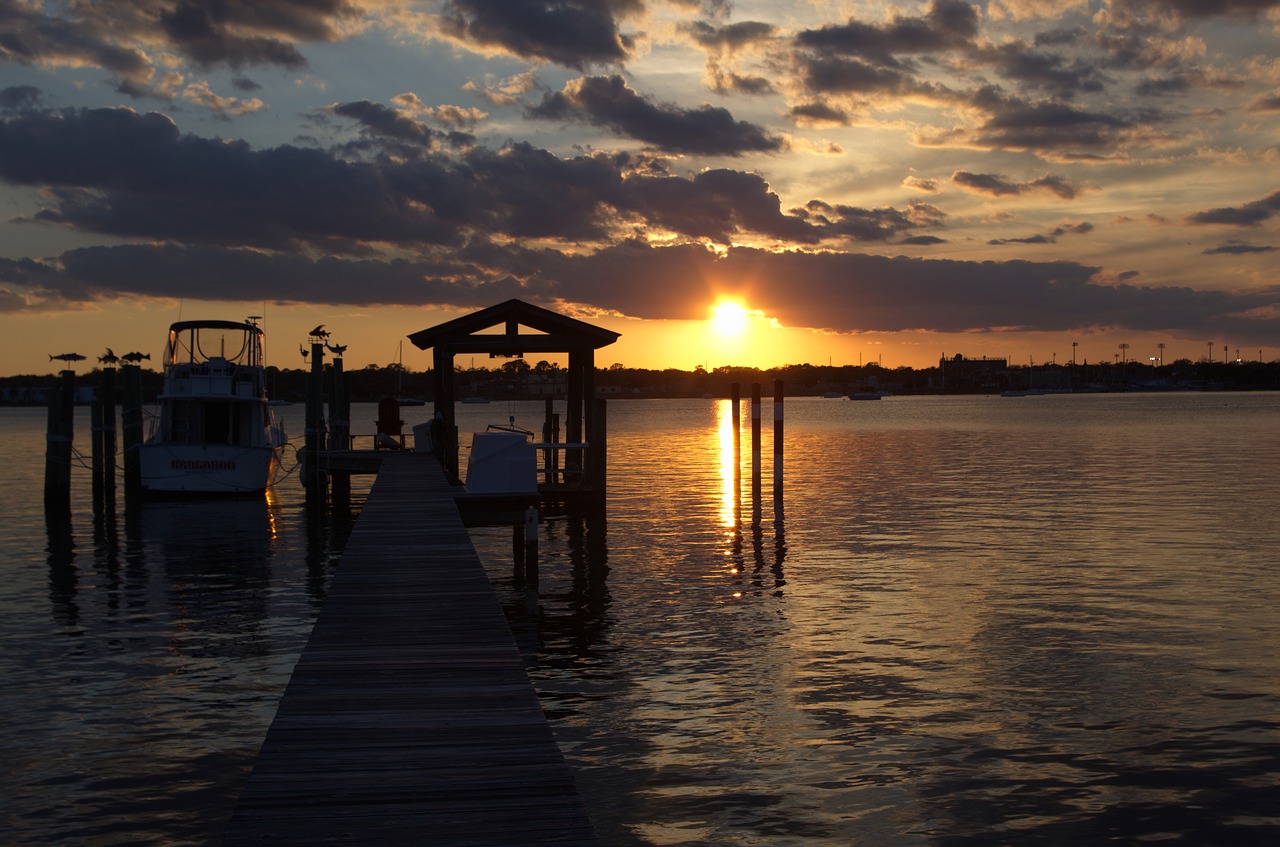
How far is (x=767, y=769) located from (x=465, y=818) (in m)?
4.65

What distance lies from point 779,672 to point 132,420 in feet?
101

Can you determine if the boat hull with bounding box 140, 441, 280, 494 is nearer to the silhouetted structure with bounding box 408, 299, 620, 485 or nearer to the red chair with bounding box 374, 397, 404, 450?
the red chair with bounding box 374, 397, 404, 450

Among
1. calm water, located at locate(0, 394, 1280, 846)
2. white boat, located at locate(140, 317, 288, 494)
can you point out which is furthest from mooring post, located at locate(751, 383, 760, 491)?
white boat, located at locate(140, 317, 288, 494)

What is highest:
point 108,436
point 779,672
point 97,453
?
point 108,436

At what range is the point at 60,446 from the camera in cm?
3419

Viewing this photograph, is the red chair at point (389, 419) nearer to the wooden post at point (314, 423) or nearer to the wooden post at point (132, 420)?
the wooden post at point (314, 423)

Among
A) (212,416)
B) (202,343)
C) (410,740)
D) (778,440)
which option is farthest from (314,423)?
(410,740)

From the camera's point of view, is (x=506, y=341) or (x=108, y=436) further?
(x=108, y=436)

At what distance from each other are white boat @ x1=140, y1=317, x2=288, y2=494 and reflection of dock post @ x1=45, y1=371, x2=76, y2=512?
9.42 feet

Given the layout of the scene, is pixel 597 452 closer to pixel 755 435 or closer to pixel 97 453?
pixel 755 435

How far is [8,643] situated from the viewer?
16031mm

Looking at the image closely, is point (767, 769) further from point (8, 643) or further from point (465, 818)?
point (8, 643)

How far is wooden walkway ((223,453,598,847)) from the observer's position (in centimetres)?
652

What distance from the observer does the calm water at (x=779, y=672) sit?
971cm
